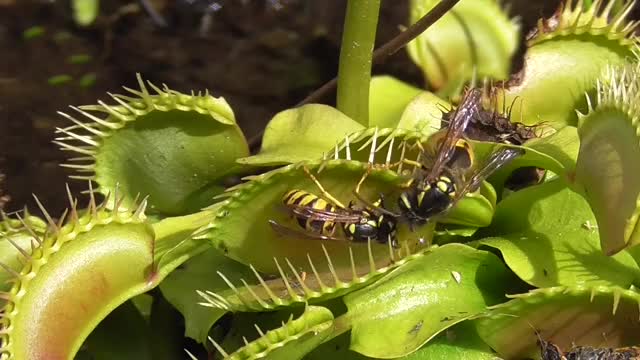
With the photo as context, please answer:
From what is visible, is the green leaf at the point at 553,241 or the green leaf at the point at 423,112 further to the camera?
the green leaf at the point at 423,112

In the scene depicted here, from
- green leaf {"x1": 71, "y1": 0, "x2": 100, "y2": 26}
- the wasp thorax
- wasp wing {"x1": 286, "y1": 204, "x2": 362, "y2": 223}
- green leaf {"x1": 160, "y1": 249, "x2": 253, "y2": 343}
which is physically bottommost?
green leaf {"x1": 160, "y1": 249, "x2": 253, "y2": 343}

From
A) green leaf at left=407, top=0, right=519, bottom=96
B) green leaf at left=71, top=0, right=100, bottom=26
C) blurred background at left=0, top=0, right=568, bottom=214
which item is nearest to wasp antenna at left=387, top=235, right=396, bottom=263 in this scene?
green leaf at left=407, top=0, right=519, bottom=96

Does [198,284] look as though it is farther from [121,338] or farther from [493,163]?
[493,163]

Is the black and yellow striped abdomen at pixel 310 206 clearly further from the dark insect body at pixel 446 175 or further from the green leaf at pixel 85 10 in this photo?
the green leaf at pixel 85 10

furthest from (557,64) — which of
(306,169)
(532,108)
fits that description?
(306,169)

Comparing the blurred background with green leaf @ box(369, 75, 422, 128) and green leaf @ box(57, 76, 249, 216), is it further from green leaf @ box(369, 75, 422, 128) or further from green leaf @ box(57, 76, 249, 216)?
green leaf @ box(57, 76, 249, 216)

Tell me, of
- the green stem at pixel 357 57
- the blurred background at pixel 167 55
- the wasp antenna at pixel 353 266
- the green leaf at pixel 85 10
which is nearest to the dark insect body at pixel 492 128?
the green stem at pixel 357 57

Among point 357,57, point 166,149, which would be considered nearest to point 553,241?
point 357,57
